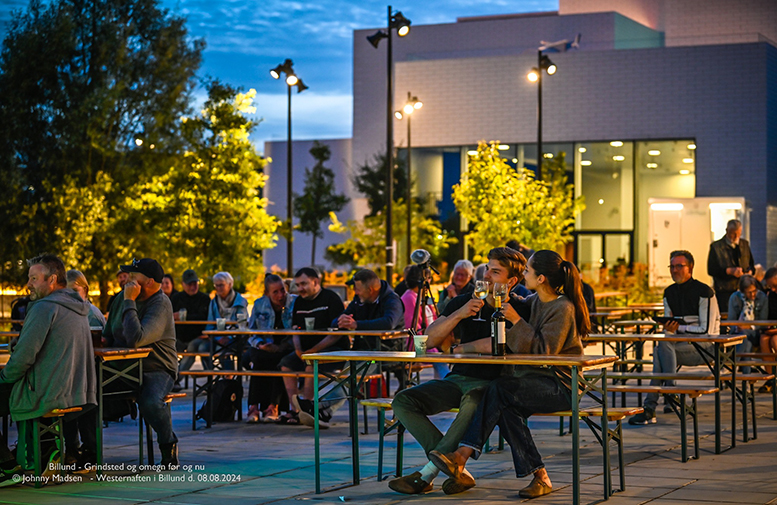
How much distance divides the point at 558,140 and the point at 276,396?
94.5ft

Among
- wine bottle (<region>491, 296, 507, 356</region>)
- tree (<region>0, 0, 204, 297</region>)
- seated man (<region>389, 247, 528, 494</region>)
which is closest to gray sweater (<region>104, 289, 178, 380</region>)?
seated man (<region>389, 247, 528, 494</region>)

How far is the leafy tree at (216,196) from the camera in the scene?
24.0 meters

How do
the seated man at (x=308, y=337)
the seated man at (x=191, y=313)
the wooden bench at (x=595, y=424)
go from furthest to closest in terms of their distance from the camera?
the seated man at (x=191, y=313), the seated man at (x=308, y=337), the wooden bench at (x=595, y=424)

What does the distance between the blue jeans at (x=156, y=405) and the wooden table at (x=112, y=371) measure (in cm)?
8

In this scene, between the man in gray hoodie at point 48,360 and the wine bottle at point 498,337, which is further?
the man in gray hoodie at point 48,360

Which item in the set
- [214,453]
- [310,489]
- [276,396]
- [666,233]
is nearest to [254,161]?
[666,233]

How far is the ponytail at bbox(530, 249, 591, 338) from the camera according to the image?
22.9 feet

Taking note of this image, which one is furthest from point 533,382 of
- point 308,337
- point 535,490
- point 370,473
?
point 308,337

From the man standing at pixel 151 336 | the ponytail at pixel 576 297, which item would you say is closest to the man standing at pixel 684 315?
the ponytail at pixel 576 297

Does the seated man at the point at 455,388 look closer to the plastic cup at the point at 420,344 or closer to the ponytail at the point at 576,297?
the plastic cup at the point at 420,344

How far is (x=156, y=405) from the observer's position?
8070 mm

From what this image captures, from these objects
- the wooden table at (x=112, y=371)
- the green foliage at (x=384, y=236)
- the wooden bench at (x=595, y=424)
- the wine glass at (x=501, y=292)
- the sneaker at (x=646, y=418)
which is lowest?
the sneaker at (x=646, y=418)

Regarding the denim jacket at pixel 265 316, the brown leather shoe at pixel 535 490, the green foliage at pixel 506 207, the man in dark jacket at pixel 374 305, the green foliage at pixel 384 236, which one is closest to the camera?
the brown leather shoe at pixel 535 490

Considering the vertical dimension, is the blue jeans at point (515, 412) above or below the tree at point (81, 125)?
below
